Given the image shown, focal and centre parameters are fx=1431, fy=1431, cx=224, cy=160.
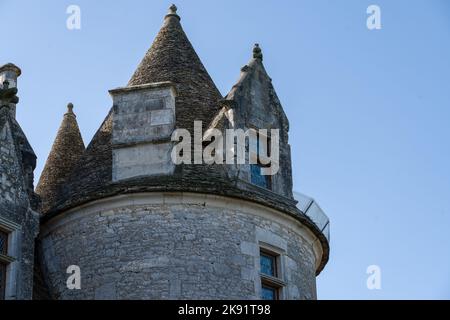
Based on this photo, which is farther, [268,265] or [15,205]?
[268,265]

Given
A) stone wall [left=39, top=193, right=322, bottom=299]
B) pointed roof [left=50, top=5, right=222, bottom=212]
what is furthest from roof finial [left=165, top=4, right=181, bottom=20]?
stone wall [left=39, top=193, right=322, bottom=299]

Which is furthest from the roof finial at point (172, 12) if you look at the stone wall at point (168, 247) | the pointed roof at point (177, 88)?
the stone wall at point (168, 247)

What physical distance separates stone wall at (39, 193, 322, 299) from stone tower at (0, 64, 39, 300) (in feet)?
2.48

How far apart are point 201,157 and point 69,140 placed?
12.9 ft

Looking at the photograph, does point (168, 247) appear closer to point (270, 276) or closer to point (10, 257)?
point (270, 276)

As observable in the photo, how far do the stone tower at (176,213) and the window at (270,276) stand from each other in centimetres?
2

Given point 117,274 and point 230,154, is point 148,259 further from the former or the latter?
point 230,154

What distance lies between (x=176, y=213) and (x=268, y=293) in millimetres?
1837

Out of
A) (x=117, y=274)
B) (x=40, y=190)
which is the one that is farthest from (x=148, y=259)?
(x=40, y=190)

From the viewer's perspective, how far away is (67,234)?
2134 centimetres

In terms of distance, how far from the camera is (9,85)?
21984 millimetres

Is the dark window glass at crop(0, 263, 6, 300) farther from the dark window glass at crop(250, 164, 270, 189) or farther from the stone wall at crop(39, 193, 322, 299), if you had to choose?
the dark window glass at crop(250, 164, 270, 189)

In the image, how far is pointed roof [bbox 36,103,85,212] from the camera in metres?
23.2

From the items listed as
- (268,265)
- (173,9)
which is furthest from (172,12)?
(268,265)
